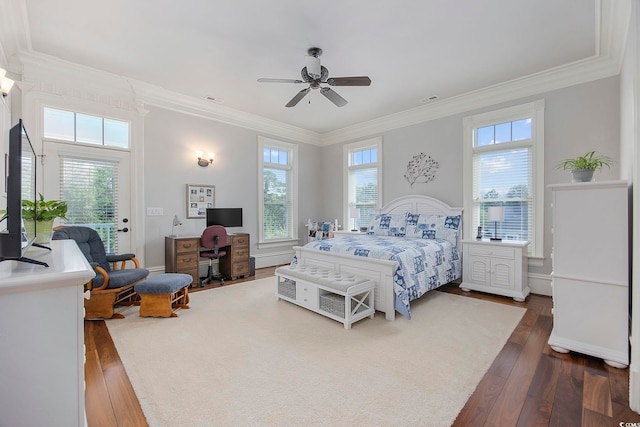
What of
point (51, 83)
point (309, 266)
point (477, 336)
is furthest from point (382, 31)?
point (51, 83)

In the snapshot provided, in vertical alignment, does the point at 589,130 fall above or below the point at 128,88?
below

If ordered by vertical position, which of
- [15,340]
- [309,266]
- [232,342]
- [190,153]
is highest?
[190,153]

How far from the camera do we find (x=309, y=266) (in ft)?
13.0

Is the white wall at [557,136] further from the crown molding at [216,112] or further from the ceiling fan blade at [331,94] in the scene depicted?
the crown molding at [216,112]

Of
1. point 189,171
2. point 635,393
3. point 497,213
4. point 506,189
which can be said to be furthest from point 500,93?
point 189,171

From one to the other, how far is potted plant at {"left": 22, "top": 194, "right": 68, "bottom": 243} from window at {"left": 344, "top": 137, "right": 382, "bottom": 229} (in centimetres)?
482

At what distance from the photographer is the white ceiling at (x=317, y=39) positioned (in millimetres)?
2631

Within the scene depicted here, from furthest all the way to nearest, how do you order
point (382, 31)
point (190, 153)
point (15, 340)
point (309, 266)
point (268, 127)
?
point (268, 127), point (190, 153), point (309, 266), point (382, 31), point (15, 340)

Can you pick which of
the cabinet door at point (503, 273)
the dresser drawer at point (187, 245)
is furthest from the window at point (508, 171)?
the dresser drawer at point (187, 245)

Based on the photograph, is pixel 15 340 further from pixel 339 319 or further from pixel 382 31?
pixel 382 31

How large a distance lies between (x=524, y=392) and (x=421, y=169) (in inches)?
154

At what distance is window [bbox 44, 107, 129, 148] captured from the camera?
370cm

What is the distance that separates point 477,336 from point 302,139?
520 cm

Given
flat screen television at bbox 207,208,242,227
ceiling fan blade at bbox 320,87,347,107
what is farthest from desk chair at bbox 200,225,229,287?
ceiling fan blade at bbox 320,87,347,107
